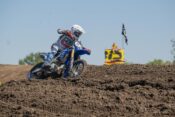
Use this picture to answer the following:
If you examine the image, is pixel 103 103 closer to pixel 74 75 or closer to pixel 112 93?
pixel 112 93

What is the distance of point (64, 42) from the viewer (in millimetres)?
15797

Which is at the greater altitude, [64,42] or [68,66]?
[64,42]

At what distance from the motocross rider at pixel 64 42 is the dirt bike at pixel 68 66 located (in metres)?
0.11

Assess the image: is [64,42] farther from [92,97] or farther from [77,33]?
[92,97]

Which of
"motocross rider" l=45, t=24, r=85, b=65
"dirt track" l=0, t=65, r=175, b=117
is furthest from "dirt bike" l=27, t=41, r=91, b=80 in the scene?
"dirt track" l=0, t=65, r=175, b=117

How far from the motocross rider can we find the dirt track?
2404 mm

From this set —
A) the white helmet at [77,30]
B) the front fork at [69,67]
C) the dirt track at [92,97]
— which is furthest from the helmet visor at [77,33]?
the dirt track at [92,97]

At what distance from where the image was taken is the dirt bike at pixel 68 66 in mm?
15117

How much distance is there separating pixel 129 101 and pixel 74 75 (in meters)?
5.11

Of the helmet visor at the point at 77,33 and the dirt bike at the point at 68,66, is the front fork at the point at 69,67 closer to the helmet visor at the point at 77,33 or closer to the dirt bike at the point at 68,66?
the dirt bike at the point at 68,66

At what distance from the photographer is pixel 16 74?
65.6ft

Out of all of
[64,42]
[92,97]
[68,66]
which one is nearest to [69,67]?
[68,66]

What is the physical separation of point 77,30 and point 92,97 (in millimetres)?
5119

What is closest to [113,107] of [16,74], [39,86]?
[39,86]
